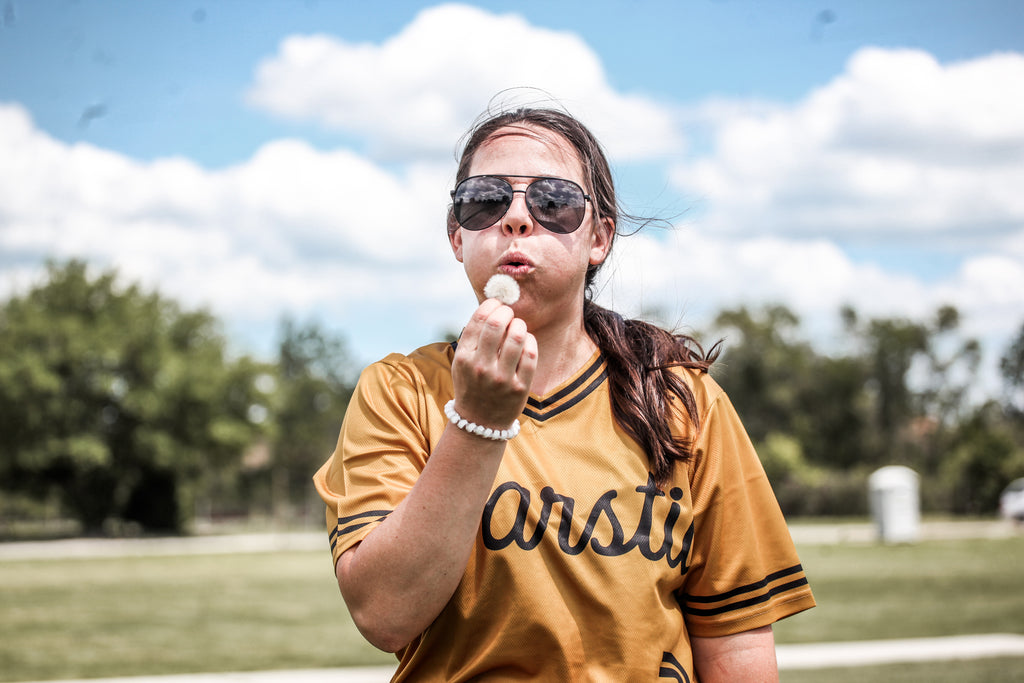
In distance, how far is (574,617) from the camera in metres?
1.75

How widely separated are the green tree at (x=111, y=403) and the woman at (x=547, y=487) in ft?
137

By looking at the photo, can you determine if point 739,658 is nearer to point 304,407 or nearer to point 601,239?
point 601,239

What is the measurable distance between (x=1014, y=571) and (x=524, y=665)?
60.9ft

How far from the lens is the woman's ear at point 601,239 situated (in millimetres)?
2090

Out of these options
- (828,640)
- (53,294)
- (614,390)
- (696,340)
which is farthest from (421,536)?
(53,294)

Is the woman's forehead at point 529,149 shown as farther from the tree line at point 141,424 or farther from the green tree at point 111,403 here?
the green tree at point 111,403

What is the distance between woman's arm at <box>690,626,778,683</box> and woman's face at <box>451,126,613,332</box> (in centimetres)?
74

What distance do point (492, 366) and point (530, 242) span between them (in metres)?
0.39

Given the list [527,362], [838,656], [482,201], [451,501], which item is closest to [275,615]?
[838,656]

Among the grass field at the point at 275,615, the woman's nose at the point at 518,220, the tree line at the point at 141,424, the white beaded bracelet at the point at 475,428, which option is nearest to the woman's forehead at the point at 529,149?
the woman's nose at the point at 518,220

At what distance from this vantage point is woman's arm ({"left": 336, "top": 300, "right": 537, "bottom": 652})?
155 centimetres

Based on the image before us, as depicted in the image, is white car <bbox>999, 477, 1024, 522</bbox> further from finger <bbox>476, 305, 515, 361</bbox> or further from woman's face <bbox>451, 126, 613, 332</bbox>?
finger <bbox>476, 305, 515, 361</bbox>

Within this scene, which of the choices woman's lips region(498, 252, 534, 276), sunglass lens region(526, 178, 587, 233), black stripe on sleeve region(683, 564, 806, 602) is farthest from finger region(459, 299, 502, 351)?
black stripe on sleeve region(683, 564, 806, 602)

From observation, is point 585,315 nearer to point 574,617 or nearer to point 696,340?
point 696,340
